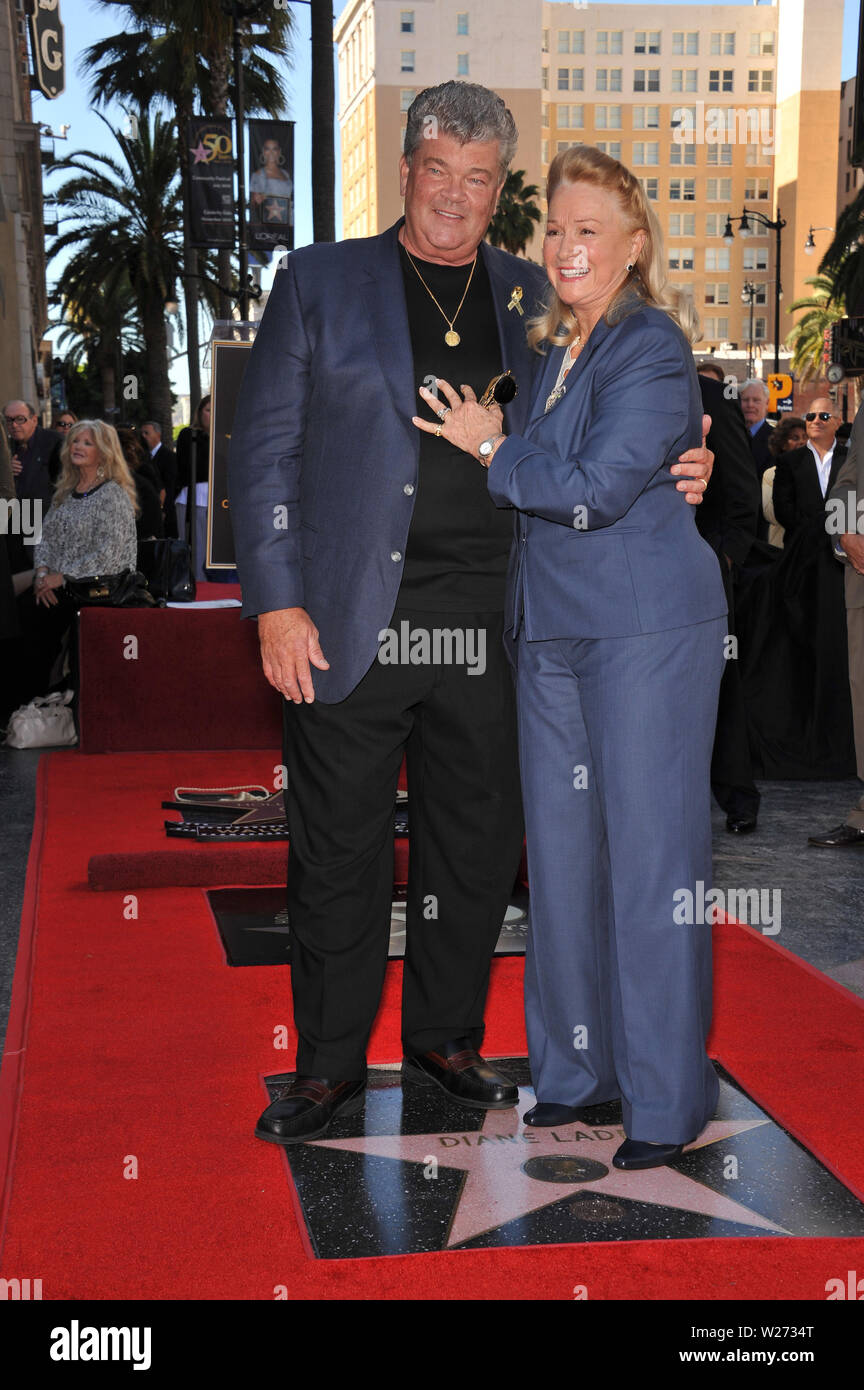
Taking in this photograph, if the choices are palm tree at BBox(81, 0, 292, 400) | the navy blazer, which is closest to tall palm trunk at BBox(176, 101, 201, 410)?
palm tree at BBox(81, 0, 292, 400)

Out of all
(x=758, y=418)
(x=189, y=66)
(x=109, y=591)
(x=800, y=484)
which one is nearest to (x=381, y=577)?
(x=109, y=591)

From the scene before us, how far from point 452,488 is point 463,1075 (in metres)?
1.31

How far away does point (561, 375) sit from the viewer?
3.05 metres

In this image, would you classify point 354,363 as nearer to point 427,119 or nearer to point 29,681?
point 427,119

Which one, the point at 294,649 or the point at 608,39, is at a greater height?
the point at 608,39

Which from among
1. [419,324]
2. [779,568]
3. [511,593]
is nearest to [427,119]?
[419,324]

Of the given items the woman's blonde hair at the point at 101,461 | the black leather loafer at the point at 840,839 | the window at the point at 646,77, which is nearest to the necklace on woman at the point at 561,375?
the black leather loafer at the point at 840,839

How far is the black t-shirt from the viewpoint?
3.18m

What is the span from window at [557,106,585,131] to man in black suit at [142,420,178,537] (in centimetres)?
9009

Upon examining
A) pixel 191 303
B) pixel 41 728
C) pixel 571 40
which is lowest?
pixel 41 728

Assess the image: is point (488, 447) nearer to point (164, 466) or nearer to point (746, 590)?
point (746, 590)

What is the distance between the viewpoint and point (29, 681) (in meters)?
9.27

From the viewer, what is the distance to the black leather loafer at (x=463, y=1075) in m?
3.27
